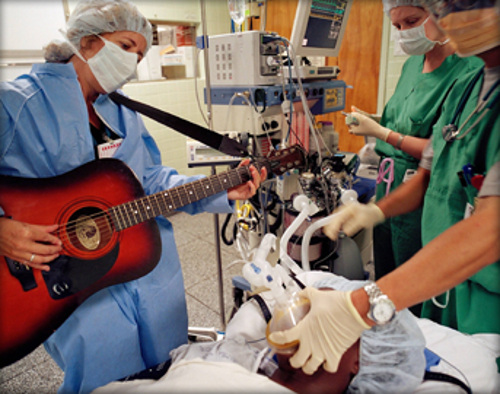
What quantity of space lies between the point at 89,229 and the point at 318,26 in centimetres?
158

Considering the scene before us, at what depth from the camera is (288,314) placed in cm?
82

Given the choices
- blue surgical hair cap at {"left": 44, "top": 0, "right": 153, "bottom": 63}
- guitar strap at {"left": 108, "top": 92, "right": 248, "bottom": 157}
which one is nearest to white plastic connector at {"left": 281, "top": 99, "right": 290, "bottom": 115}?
guitar strap at {"left": 108, "top": 92, "right": 248, "bottom": 157}

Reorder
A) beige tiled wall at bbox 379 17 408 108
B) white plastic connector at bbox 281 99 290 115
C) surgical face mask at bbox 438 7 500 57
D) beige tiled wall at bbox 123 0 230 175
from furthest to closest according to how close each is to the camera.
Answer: beige tiled wall at bbox 123 0 230 175 → beige tiled wall at bbox 379 17 408 108 → white plastic connector at bbox 281 99 290 115 → surgical face mask at bbox 438 7 500 57

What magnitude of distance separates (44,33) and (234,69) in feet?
5.52

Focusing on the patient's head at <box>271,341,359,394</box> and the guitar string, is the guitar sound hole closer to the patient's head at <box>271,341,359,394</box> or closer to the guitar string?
the guitar string

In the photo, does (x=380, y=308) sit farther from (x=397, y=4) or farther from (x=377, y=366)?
(x=397, y=4)

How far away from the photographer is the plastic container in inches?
31.6

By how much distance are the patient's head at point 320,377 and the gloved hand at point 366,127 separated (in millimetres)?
1233

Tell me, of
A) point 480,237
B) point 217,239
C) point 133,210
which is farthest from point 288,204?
point 480,237

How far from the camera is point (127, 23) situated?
124 centimetres

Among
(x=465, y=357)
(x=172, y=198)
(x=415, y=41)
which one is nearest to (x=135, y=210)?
(x=172, y=198)

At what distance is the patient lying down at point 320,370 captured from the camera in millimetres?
717

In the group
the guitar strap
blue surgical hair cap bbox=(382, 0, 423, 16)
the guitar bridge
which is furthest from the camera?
the guitar strap

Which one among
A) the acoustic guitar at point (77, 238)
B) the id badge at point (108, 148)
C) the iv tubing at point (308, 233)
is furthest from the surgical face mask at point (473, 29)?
the id badge at point (108, 148)
